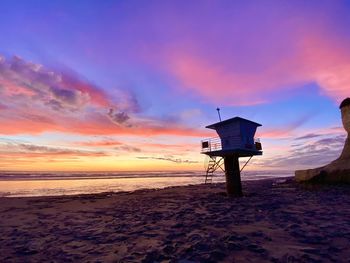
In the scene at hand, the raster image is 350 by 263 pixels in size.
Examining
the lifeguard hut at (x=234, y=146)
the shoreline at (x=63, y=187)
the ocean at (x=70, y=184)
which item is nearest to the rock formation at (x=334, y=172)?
the lifeguard hut at (x=234, y=146)

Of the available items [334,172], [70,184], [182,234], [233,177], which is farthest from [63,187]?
[334,172]

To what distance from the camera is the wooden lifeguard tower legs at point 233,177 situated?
19.1 meters

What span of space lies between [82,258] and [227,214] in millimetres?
6721

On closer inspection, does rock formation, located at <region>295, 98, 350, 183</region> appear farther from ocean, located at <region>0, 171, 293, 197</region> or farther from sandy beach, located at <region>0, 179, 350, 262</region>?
ocean, located at <region>0, 171, 293, 197</region>

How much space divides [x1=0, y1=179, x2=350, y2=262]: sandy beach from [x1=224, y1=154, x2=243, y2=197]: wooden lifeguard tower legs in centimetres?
487

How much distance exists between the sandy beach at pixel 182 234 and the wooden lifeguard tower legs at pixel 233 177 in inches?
192

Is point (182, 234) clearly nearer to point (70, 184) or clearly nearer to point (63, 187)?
point (63, 187)

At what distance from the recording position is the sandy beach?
22.4 ft

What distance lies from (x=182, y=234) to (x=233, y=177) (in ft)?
36.4

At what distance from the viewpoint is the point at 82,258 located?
690 centimetres

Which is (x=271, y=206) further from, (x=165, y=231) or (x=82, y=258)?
(x=82, y=258)

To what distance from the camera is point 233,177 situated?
1916 centimetres

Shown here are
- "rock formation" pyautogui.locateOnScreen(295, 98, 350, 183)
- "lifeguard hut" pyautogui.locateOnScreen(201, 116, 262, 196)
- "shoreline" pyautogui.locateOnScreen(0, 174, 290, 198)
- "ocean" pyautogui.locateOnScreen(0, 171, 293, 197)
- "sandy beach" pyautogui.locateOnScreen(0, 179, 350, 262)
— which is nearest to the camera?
"sandy beach" pyautogui.locateOnScreen(0, 179, 350, 262)

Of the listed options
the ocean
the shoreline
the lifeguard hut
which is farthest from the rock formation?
the ocean
